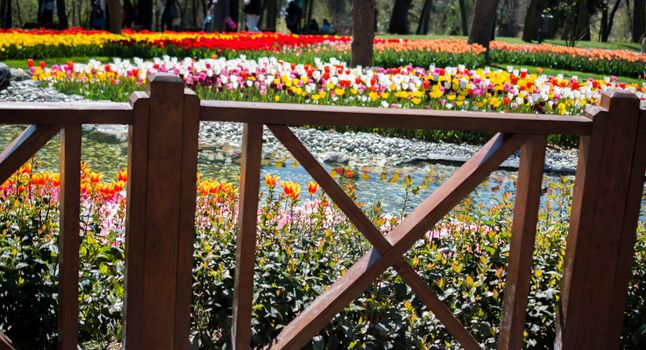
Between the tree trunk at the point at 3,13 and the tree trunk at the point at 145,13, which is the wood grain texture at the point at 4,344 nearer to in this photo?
the tree trunk at the point at 145,13

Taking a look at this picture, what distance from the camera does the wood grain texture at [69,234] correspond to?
239cm

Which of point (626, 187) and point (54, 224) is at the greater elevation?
point (626, 187)

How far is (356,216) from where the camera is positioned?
2.57m

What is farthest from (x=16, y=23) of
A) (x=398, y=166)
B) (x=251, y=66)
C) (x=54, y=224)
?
(x=54, y=224)

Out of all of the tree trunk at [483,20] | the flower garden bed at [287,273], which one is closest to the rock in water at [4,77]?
the flower garden bed at [287,273]

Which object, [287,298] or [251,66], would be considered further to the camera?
[251,66]

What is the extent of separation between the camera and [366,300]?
3053 mm

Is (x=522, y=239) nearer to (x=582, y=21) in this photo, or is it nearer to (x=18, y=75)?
(x=18, y=75)

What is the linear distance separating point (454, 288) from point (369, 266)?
784 millimetres

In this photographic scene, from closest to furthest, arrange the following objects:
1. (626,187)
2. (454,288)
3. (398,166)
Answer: (626,187), (454,288), (398,166)

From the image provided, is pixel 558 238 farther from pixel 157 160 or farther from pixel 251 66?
pixel 251 66

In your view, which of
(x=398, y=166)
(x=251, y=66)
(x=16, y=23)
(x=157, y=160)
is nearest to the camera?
(x=157, y=160)

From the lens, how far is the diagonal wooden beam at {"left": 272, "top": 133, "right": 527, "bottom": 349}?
263cm

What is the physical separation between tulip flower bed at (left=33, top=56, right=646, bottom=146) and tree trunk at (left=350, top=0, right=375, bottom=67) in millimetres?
1777
